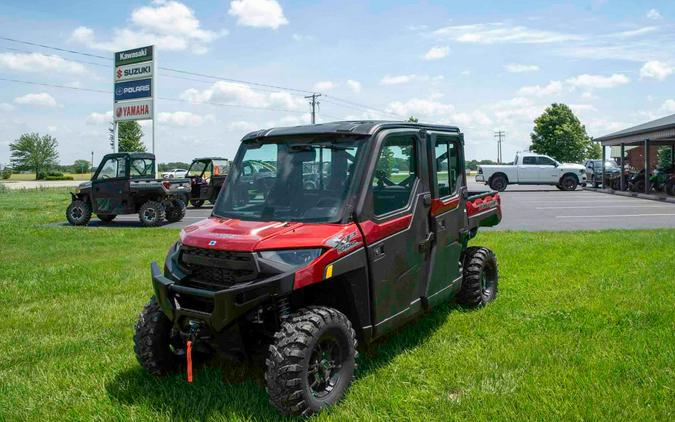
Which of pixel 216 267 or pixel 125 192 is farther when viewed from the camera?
pixel 125 192

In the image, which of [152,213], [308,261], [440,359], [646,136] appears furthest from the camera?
[646,136]

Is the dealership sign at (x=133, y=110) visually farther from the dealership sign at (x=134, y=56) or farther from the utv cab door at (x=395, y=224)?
the utv cab door at (x=395, y=224)

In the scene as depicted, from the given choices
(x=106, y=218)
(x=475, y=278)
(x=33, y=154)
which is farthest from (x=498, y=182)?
(x=33, y=154)

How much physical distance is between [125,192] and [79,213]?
5.40 ft

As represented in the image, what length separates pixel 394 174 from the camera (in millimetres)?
4777

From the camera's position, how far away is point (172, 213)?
58.4 feet

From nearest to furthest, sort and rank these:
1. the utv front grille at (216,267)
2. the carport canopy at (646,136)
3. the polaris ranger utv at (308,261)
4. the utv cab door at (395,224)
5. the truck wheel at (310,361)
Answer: the truck wheel at (310,361)
the polaris ranger utv at (308,261)
the utv front grille at (216,267)
the utv cab door at (395,224)
the carport canopy at (646,136)

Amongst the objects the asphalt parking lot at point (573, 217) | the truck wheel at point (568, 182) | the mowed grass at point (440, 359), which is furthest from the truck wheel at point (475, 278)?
the truck wheel at point (568, 182)

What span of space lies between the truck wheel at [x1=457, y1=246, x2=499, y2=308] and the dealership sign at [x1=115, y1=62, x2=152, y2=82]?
26.1 metres

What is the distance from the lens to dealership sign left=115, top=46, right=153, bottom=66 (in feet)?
95.3

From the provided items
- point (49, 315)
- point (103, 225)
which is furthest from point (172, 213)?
point (49, 315)

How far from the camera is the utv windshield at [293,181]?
4270 mm

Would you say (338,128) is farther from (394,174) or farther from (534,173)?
(534,173)

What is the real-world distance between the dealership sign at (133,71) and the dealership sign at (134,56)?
0.20 metres
